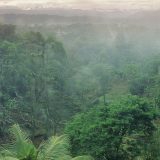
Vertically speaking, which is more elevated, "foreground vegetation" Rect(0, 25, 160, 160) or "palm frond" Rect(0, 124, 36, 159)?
"palm frond" Rect(0, 124, 36, 159)

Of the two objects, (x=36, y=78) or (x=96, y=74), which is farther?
(x=96, y=74)

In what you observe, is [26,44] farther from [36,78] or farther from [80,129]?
[80,129]

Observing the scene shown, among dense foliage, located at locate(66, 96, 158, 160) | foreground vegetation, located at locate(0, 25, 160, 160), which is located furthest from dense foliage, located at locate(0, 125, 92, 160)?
dense foliage, located at locate(66, 96, 158, 160)

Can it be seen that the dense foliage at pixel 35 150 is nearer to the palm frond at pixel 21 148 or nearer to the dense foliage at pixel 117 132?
the palm frond at pixel 21 148

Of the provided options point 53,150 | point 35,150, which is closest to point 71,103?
point 53,150

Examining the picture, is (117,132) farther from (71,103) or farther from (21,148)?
(71,103)

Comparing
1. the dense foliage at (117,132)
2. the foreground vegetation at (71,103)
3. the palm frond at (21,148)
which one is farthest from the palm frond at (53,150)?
the dense foliage at (117,132)

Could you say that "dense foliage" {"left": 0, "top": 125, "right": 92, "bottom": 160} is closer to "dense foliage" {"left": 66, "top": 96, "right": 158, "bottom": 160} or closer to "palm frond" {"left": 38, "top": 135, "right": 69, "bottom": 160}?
"palm frond" {"left": 38, "top": 135, "right": 69, "bottom": 160}

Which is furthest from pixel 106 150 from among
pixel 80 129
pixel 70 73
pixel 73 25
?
pixel 73 25
